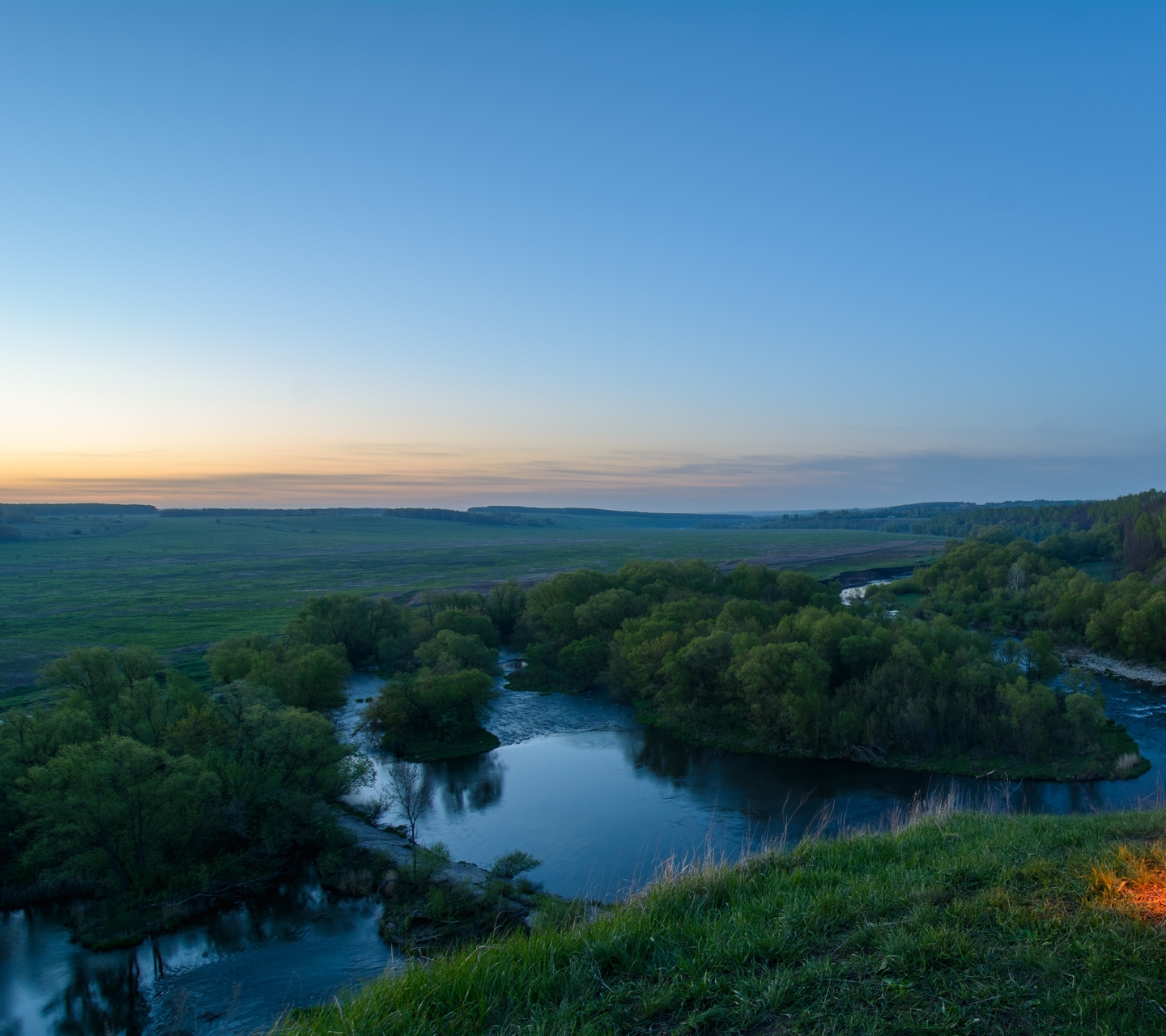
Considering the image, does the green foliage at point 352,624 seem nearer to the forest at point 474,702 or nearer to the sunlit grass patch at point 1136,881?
the forest at point 474,702

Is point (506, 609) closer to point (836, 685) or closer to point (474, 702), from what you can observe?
point (474, 702)

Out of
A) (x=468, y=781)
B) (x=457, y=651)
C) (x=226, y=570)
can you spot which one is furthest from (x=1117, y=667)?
(x=226, y=570)

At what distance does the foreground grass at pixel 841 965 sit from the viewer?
559 centimetres

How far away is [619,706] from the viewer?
47.7 m

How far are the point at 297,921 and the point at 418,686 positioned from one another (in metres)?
20.1

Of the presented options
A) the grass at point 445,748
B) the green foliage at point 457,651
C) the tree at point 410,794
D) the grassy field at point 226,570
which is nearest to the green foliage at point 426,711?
the grass at point 445,748

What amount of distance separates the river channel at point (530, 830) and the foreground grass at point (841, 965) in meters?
1.71

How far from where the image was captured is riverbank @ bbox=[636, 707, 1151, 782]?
32.6 metres

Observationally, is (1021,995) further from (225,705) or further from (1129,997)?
(225,705)

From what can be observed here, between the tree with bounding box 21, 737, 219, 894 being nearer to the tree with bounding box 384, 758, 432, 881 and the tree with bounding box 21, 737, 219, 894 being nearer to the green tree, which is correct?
the tree with bounding box 384, 758, 432, 881

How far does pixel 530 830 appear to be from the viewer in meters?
28.5

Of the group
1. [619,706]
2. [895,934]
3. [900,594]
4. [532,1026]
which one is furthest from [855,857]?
[900,594]

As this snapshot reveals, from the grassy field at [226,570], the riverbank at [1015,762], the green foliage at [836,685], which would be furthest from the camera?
the grassy field at [226,570]

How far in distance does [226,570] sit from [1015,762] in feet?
410
